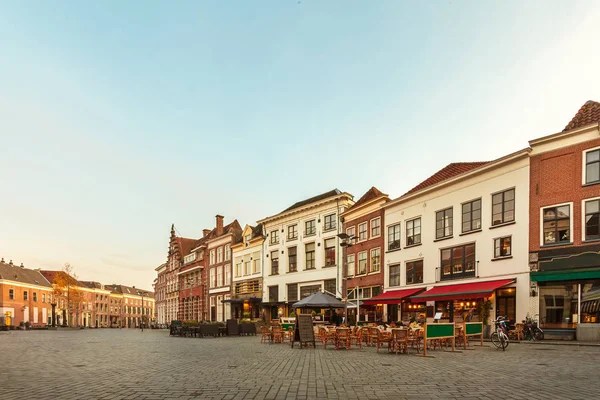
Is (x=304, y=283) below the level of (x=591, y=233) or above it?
below

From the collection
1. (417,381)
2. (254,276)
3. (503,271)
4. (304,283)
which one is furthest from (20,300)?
(417,381)

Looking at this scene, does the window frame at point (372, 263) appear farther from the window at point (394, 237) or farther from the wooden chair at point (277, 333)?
the wooden chair at point (277, 333)

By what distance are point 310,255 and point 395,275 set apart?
11.3m

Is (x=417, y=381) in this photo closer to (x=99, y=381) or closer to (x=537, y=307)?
(x=99, y=381)

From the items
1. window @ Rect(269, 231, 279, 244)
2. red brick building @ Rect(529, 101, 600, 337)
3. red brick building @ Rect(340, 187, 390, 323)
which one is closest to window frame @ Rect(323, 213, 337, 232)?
red brick building @ Rect(340, 187, 390, 323)

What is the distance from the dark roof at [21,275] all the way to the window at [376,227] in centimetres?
6929

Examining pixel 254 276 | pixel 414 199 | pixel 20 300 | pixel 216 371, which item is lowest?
pixel 20 300

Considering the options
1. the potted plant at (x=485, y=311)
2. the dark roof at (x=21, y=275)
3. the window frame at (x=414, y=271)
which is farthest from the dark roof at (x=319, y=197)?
the dark roof at (x=21, y=275)

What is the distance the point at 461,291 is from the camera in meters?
24.7

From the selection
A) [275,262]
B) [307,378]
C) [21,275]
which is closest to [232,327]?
[275,262]

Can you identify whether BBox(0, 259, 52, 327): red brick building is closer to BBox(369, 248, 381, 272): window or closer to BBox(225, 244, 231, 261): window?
BBox(225, 244, 231, 261): window

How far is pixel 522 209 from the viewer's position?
22.8m

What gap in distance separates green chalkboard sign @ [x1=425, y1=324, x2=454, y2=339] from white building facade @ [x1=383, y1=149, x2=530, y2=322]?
28.0 feet

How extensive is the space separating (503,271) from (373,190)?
14679 mm
